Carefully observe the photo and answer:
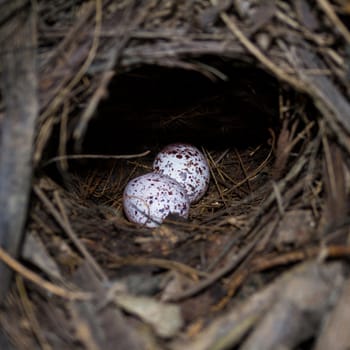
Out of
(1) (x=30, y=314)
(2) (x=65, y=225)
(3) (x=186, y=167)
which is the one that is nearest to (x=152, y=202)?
(3) (x=186, y=167)

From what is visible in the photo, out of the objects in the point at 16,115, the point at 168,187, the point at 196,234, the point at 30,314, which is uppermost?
the point at 16,115

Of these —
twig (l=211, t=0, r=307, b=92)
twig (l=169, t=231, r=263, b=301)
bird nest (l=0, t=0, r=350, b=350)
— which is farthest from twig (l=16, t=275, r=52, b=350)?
twig (l=211, t=0, r=307, b=92)

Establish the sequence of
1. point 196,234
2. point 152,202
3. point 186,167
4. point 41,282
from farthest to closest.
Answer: point 186,167
point 152,202
point 196,234
point 41,282

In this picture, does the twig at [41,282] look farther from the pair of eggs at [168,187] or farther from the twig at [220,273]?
the pair of eggs at [168,187]

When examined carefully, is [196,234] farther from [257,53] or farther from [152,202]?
[257,53]

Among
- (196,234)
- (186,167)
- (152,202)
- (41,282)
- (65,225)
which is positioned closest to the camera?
(41,282)

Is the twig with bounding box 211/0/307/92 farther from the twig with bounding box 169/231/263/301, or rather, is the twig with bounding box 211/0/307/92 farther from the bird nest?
the twig with bounding box 169/231/263/301
